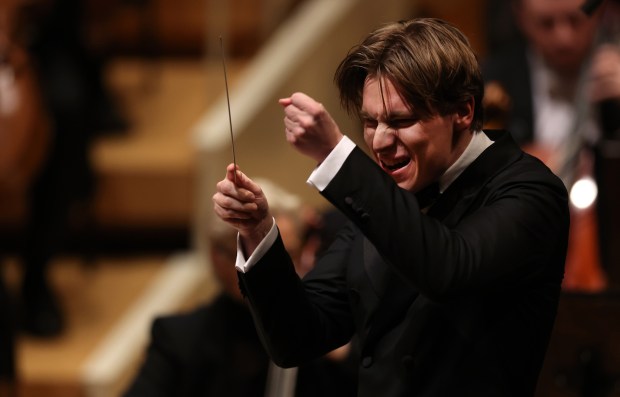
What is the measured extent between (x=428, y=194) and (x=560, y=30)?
6.04 feet

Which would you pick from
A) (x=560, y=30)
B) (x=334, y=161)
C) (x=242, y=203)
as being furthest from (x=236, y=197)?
(x=560, y=30)

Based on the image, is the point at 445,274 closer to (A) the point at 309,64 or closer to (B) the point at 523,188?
(B) the point at 523,188

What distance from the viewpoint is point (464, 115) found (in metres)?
1.67

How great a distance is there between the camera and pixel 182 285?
4.36 m

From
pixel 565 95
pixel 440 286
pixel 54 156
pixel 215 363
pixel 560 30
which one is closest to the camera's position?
pixel 440 286

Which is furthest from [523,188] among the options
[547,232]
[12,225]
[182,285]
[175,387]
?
[12,225]

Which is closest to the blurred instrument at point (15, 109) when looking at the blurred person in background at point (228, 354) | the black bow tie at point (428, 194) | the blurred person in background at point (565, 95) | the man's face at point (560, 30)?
the blurred person in background at point (228, 354)

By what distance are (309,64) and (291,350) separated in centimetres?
296

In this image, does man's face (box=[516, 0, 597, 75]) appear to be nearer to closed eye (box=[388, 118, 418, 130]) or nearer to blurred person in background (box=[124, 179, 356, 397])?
blurred person in background (box=[124, 179, 356, 397])

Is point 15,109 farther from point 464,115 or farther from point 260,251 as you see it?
point 464,115

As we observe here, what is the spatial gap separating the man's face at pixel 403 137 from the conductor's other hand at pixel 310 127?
2.8 inches

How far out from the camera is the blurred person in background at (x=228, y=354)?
2.87m

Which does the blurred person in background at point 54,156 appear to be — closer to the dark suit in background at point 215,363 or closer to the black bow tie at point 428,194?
the dark suit in background at point 215,363

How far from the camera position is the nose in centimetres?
163
